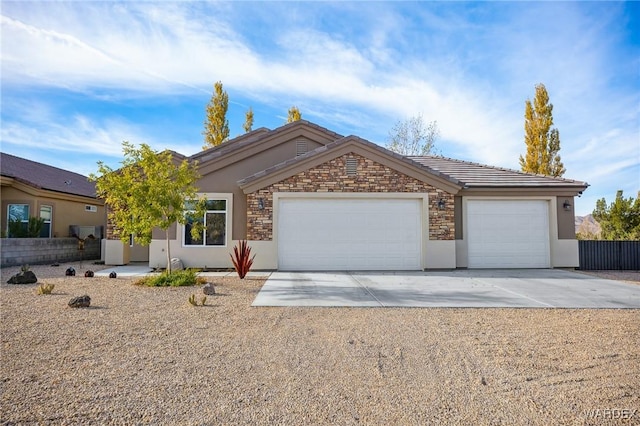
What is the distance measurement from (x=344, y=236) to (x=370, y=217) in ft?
3.69

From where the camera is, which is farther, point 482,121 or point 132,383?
point 482,121

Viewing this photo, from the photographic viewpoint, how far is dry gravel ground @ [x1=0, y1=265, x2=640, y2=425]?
10.4 feet

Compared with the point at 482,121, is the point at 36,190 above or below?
below

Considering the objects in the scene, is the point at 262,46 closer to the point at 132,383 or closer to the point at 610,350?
the point at 132,383

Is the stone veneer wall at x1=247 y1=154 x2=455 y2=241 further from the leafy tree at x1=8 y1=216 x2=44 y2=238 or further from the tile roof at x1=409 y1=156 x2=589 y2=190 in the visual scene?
the leafy tree at x1=8 y1=216 x2=44 y2=238

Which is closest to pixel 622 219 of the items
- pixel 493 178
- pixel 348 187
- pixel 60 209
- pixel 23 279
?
pixel 493 178

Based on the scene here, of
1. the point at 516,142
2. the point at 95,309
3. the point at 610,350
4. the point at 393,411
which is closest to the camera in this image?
the point at 393,411

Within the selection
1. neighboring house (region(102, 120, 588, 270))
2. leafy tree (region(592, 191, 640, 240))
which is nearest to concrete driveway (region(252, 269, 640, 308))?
neighboring house (region(102, 120, 588, 270))

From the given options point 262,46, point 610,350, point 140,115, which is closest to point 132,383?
point 610,350

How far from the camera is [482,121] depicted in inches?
676

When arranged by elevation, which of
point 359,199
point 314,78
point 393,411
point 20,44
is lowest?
point 393,411

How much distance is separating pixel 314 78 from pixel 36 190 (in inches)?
535

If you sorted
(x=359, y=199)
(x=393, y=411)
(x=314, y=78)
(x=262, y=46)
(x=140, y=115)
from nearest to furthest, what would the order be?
1. (x=393, y=411)
2. (x=262, y=46)
3. (x=359, y=199)
4. (x=314, y=78)
5. (x=140, y=115)

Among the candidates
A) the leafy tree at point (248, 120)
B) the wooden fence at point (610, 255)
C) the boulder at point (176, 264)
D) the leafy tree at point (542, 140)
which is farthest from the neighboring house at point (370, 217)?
the leafy tree at point (248, 120)
